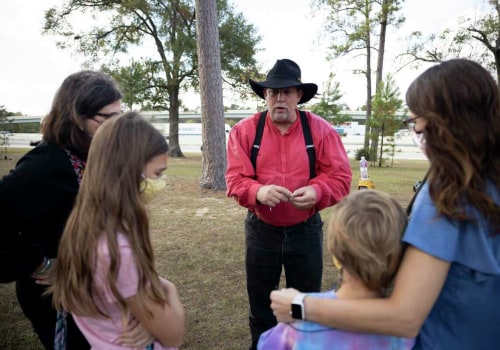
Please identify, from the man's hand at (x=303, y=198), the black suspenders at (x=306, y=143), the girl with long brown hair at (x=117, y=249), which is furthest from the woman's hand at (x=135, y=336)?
the black suspenders at (x=306, y=143)

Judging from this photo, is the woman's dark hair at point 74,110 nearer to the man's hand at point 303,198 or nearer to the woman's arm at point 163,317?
the woman's arm at point 163,317

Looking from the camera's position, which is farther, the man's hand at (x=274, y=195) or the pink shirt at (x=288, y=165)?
the pink shirt at (x=288, y=165)

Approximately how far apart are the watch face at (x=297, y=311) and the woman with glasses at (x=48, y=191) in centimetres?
113

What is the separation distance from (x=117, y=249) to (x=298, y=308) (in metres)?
0.67

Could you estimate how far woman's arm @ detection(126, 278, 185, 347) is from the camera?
1.46 m

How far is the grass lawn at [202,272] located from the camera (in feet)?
11.5

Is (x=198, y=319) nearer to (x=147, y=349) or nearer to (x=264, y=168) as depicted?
(x=264, y=168)

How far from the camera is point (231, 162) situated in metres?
3.00

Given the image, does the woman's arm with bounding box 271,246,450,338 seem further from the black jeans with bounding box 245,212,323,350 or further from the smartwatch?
the black jeans with bounding box 245,212,323,350

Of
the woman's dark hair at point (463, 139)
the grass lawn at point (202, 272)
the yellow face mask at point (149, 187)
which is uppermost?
the woman's dark hair at point (463, 139)

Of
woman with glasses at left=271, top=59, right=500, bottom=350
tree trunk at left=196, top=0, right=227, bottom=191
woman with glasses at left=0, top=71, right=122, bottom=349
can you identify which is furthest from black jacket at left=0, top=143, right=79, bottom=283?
tree trunk at left=196, top=0, right=227, bottom=191

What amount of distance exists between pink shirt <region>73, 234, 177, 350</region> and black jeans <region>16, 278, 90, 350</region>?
0.36 metres

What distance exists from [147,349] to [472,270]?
4.06 feet

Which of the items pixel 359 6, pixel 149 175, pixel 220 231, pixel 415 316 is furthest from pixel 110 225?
pixel 359 6
